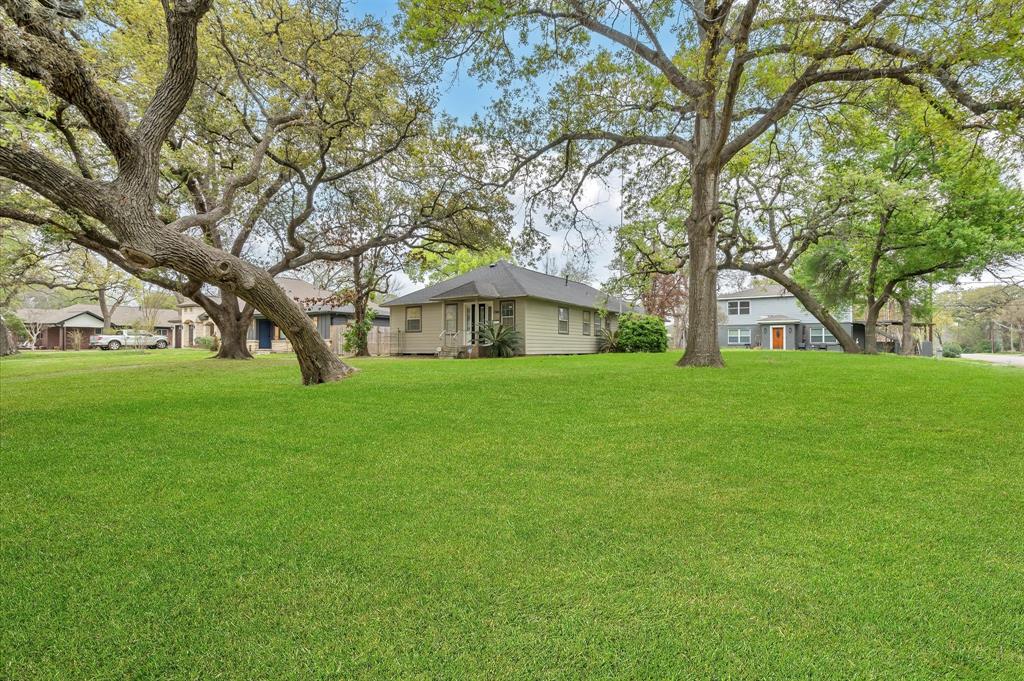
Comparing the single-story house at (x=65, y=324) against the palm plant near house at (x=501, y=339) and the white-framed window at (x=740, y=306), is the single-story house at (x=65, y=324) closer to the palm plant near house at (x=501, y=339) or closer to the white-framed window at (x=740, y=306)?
the palm plant near house at (x=501, y=339)

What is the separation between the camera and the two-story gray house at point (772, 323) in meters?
34.1

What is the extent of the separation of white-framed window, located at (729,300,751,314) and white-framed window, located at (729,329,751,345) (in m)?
1.53

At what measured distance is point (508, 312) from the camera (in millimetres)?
19844

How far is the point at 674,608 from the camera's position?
6.43 feet

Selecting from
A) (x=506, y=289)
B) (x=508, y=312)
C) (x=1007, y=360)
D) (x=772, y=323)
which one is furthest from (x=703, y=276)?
(x=772, y=323)

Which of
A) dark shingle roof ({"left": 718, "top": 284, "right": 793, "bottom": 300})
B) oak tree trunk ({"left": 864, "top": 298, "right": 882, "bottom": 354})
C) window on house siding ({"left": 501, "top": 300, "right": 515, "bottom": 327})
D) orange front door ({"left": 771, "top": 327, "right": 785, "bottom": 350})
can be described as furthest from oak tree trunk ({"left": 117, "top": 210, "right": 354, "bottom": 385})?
dark shingle roof ({"left": 718, "top": 284, "right": 793, "bottom": 300})

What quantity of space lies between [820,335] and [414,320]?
95.3 feet

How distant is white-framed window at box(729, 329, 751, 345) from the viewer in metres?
37.5

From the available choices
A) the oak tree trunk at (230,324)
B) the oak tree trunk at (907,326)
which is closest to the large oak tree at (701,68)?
the oak tree trunk at (230,324)

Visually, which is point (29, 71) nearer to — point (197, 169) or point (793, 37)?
point (197, 169)

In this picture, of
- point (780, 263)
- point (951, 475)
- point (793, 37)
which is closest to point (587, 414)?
point (951, 475)

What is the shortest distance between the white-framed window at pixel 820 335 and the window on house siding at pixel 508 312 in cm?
2606

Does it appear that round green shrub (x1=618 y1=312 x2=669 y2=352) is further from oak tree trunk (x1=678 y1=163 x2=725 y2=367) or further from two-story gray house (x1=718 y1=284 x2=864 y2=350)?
two-story gray house (x1=718 y1=284 x2=864 y2=350)

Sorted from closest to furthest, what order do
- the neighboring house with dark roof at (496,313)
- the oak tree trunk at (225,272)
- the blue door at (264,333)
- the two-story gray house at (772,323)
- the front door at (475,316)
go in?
the oak tree trunk at (225,272) < the neighboring house with dark roof at (496,313) < the front door at (475,316) < the blue door at (264,333) < the two-story gray house at (772,323)
